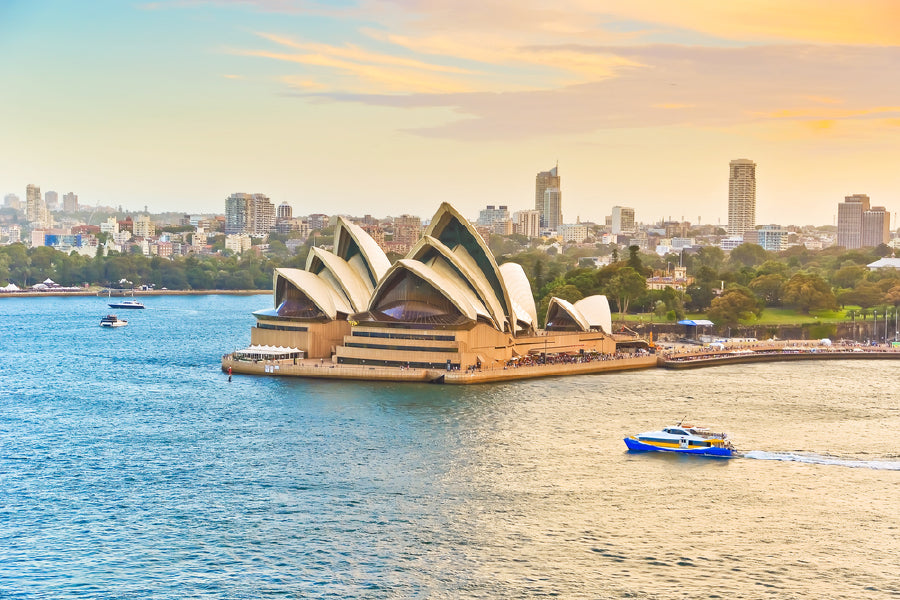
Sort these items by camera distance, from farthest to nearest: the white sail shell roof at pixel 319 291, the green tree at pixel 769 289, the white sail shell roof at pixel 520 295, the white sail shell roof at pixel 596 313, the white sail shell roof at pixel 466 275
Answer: the green tree at pixel 769 289
the white sail shell roof at pixel 596 313
the white sail shell roof at pixel 520 295
the white sail shell roof at pixel 319 291
the white sail shell roof at pixel 466 275

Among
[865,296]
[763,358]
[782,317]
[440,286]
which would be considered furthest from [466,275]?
[865,296]

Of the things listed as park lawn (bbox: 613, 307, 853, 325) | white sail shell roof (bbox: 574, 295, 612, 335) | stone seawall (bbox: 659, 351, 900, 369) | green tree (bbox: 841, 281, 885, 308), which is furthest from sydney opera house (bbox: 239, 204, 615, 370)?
green tree (bbox: 841, 281, 885, 308)

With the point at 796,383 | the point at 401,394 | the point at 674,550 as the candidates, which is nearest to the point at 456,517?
the point at 674,550

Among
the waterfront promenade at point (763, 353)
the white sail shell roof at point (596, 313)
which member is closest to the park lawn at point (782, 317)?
the waterfront promenade at point (763, 353)

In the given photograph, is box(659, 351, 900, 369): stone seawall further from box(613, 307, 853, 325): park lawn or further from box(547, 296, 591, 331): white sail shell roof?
box(613, 307, 853, 325): park lawn

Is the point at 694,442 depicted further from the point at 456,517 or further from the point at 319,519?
the point at 319,519

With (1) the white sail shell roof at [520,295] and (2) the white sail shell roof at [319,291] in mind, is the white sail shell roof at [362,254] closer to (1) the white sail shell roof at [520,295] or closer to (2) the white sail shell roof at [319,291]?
(2) the white sail shell roof at [319,291]
